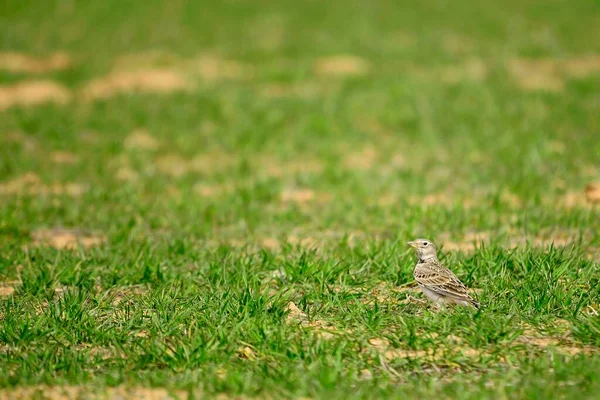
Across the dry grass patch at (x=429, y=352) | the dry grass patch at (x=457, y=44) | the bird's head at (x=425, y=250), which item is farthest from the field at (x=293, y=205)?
the bird's head at (x=425, y=250)

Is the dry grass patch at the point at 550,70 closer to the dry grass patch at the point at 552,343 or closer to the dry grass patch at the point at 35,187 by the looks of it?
the dry grass patch at the point at 35,187

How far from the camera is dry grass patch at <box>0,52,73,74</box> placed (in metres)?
18.2

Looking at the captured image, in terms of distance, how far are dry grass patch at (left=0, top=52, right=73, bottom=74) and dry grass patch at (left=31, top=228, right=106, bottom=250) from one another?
9.28 metres

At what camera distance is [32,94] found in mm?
16641

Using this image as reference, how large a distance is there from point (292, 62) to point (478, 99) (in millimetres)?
4678

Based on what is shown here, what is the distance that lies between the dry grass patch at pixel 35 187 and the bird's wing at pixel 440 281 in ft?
19.0

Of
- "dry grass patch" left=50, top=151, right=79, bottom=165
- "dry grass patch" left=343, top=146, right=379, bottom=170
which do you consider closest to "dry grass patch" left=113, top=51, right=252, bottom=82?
"dry grass patch" left=50, top=151, right=79, bottom=165

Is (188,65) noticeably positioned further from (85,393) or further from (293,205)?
(85,393)

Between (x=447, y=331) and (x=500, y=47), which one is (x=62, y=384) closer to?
(x=447, y=331)

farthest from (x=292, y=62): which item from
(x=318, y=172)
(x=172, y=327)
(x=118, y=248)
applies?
(x=172, y=327)

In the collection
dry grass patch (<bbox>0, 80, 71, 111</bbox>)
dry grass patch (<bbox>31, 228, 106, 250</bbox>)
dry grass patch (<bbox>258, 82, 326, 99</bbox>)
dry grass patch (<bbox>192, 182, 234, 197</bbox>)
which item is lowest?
dry grass patch (<bbox>192, 182, 234, 197</bbox>)

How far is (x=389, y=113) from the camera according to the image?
586 inches

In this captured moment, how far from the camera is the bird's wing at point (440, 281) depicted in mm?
6412

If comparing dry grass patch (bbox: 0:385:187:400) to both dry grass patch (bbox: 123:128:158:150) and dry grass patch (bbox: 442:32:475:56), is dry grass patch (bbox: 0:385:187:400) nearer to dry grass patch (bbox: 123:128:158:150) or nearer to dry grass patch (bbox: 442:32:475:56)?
dry grass patch (bbox: 123:128:158:150)
